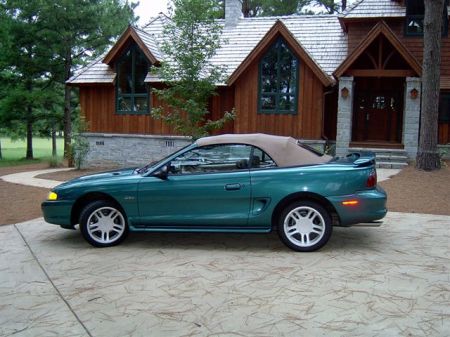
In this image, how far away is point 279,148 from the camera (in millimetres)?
6500

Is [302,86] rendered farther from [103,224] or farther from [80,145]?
[103,224]

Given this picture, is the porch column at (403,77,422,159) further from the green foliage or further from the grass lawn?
the grass lawn

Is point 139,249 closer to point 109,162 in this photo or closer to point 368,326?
point 368,326

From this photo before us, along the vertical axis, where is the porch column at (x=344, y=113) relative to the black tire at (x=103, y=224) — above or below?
above

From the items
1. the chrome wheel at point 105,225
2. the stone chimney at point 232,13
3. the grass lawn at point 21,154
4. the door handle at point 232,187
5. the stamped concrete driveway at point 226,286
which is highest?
the stone chimney at point 232,13

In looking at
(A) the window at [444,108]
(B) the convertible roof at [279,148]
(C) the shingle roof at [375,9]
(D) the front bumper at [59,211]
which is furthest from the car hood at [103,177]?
(A) the window at [444,108]

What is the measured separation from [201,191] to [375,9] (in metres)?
15.5

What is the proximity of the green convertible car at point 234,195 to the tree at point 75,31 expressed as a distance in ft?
72.9

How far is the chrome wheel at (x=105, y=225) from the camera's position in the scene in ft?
21.6

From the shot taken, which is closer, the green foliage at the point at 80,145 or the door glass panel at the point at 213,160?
the door glass panel at the point at 213,160

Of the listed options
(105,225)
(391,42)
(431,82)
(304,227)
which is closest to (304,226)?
(304,227)

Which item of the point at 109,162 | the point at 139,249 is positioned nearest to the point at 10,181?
the point at 109,162

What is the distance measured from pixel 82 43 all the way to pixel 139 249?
26676 mm

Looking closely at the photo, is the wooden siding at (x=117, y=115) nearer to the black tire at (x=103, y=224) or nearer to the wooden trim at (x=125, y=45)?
the wooden trim at (x=125, y=45)
